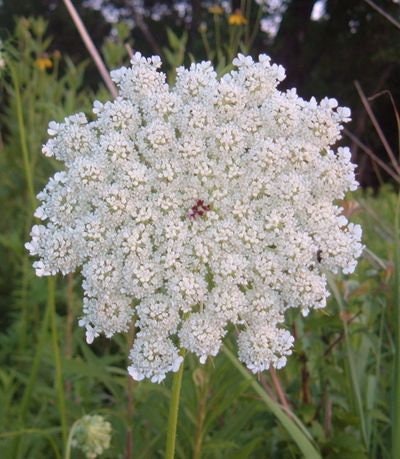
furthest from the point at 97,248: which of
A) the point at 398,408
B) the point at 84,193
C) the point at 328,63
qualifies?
the point at 328,63

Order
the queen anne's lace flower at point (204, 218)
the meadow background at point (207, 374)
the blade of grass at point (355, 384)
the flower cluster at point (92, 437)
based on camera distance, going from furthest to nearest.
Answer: the blade of grass at point (355, 384) < the meadow background at point (207, 374) < the flower cluster at point (92, 437) < the queen anne's lace flower at point (204, 218)

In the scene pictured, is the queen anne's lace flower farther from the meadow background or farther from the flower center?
the meadow background

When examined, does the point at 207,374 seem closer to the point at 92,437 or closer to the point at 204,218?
the point at 92,437

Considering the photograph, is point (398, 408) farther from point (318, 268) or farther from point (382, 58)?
point (382, 58)

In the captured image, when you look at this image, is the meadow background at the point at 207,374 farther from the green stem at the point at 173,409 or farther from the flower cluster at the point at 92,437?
the green stem at the point at 173,409

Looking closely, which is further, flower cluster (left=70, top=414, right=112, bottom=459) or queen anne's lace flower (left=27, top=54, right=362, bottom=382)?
flower cluster (left=70, top=414, right=112, bottom=459)

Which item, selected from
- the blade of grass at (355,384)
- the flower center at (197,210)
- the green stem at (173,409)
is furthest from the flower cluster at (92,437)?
the blade of grass at (355,384)

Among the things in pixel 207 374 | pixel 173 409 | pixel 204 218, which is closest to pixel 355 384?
pixel 207 374

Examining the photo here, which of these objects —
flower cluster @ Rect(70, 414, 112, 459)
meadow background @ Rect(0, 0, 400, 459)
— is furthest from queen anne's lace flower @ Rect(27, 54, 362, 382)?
meadow background @ Rect(0, 0, 400, 459)
